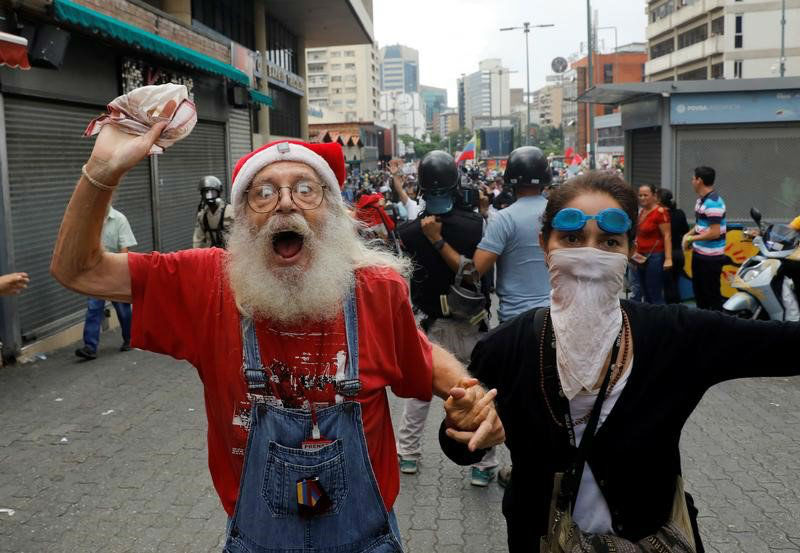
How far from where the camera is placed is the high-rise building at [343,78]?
143000mm

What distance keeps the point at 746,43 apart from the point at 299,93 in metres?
43.3

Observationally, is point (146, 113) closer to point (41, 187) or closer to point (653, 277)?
point (41, 187)

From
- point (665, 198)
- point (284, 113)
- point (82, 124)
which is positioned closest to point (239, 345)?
point (665, 198)

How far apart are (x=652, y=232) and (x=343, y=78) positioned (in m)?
138

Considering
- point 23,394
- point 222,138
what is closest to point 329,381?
point 23,394

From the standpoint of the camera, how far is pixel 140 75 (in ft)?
41.7

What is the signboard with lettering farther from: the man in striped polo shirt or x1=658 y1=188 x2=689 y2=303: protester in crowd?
the man in striped polo shirt

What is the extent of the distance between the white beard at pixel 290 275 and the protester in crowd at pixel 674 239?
27.0ft

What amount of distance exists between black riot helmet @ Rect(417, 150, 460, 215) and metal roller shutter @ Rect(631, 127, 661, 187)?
8.92 meters

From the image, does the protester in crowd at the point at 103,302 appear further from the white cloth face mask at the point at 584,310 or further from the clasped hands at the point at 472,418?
the clasped hands at the point at 472,418

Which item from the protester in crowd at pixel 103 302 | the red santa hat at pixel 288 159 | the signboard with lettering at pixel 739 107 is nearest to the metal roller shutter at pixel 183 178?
the protester in crowd at pixel 103 302

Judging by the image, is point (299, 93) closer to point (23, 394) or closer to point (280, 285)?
point (23, 394)

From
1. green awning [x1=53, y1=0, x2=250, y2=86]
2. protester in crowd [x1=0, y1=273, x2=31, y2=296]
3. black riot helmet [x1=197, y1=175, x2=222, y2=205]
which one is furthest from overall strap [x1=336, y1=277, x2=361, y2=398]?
black riot helmet [x1=197, y1=175, x2=222, y2=205]

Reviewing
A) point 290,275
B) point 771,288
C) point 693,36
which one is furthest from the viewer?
point 693,36
